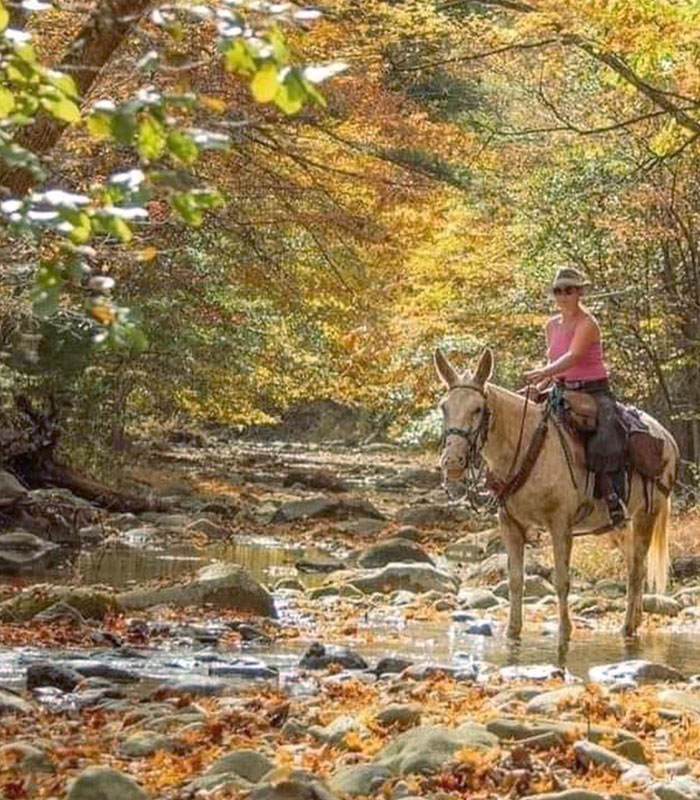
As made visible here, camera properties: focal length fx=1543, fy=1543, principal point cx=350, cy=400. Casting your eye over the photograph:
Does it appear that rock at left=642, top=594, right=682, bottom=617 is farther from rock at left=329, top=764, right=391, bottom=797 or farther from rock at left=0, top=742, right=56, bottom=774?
rock at left=0, top=742, right=56, bottom=774

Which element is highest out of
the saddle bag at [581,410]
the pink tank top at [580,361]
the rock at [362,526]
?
the pink tank top at [580,361]

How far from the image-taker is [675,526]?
63.4 feet

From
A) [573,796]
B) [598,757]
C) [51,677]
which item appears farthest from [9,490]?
[573,796]

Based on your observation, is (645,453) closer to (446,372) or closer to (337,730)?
(446,372)

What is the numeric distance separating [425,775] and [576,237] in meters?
19.8

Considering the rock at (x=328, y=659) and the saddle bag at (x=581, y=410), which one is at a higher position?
the saddle bag at (x=581, y=410)

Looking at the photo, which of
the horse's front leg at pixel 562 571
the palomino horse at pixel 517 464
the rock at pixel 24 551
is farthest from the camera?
the rock at pixel 24 551

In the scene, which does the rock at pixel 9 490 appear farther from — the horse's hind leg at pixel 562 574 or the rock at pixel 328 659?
the rock at pixel 328 659

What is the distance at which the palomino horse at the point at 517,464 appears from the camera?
427 inches

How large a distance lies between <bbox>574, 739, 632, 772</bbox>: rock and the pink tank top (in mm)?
5113

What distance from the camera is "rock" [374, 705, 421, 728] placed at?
24.4 ft

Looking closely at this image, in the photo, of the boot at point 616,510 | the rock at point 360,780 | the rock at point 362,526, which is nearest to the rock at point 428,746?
the rock at point 360,780

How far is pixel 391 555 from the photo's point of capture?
19125 millimetres

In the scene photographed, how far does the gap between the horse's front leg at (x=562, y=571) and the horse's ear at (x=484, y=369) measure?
51.7 inches
